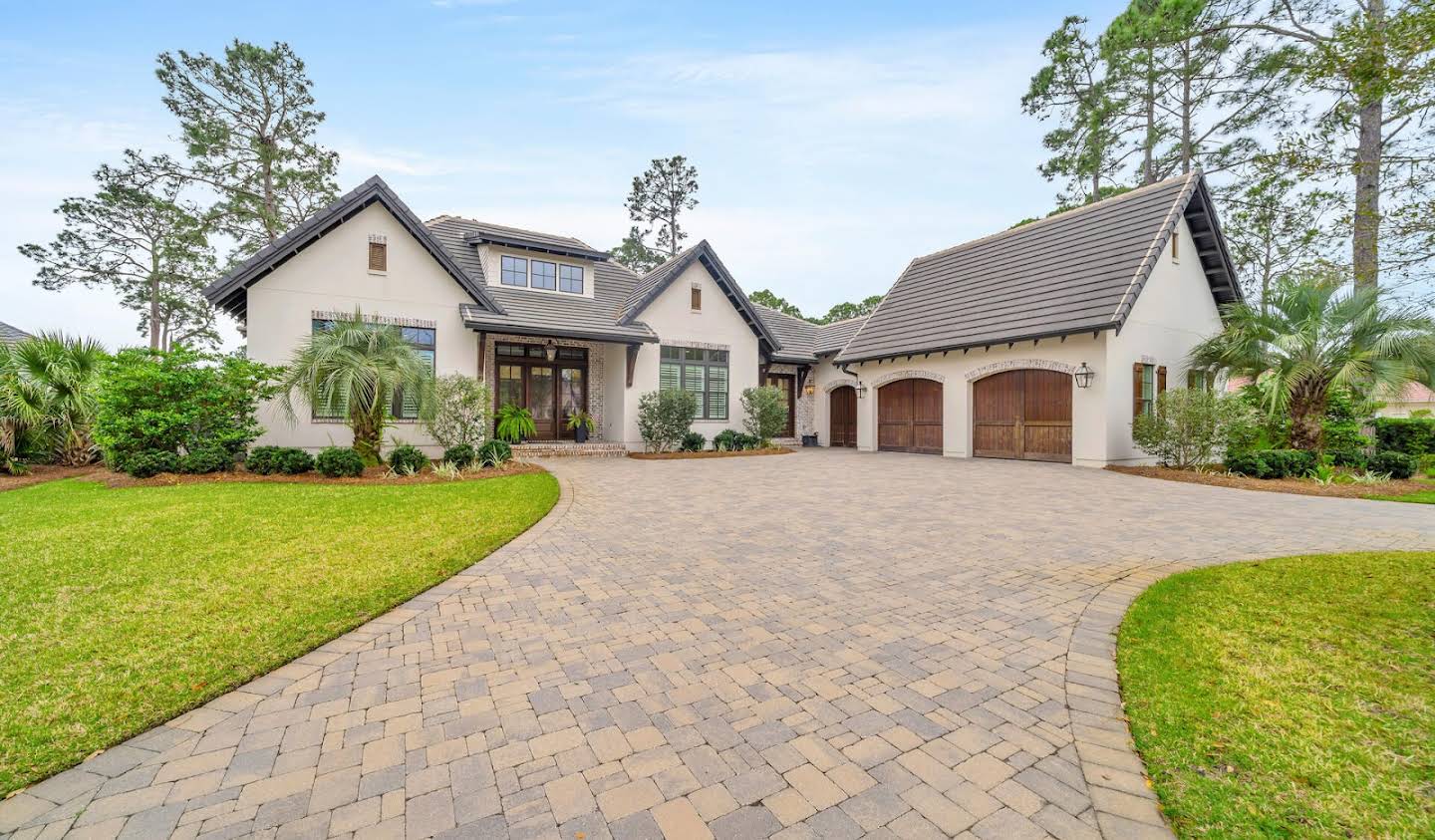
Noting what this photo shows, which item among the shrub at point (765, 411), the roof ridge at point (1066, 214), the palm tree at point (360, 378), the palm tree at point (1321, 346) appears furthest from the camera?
the shrub at point (765, 411)

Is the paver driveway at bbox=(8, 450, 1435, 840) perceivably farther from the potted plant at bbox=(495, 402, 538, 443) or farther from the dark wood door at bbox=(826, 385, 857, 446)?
the dark wood door at bbox=(826, 385, 857, 446)

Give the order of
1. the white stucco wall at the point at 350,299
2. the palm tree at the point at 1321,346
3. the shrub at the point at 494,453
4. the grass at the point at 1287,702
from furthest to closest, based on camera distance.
A: the white stucco wall at the point at 350,299 → the shrub at the point at 494,453 → the palm tree at the point at 1321,346 → the grass at the point at 1287,702

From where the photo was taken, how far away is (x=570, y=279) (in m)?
17.2

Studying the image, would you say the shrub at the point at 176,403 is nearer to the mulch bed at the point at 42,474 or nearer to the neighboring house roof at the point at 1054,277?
the mulch bed at the point at 42,474

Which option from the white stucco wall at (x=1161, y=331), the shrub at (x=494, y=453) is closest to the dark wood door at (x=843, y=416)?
the white stucco wall at (x=1161, y=331)

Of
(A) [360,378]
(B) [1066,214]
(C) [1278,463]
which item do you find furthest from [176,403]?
(B) [1066,214]

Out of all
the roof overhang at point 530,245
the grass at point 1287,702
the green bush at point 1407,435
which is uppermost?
the roof overhang at point 530,245

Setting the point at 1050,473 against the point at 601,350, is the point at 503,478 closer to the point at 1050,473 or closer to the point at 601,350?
the point at 601,350

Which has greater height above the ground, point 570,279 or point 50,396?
point 570,279

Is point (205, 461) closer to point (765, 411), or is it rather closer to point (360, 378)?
point (360, 378)

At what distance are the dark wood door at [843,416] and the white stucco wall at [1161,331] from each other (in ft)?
27.3

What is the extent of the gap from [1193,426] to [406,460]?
15.9 m

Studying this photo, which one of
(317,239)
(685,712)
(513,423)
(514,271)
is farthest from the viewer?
(514,271)

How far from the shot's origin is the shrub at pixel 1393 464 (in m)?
10.6
